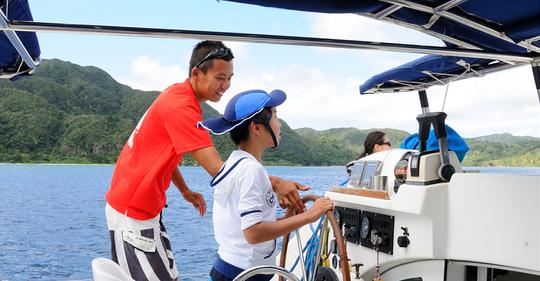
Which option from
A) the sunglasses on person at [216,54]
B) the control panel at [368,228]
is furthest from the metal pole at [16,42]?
the control panel at [368,228]

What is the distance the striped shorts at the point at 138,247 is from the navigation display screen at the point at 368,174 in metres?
1.21

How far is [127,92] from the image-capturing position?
64438 millimetres

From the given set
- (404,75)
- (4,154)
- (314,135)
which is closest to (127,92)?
(4,154)

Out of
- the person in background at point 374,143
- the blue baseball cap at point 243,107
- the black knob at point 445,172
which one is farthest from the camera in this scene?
the person in background at point 374,143

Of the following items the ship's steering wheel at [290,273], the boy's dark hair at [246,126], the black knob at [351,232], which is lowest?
the black knob at [351,232]

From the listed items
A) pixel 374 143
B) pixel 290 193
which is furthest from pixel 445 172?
pixel 374 143

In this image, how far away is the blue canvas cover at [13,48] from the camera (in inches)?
76.8

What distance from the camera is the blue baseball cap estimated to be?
1.59 meters

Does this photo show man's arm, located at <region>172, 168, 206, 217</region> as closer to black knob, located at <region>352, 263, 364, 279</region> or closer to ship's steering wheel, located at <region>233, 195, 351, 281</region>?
black knob, located at <region>352, 263, 364, 279</region>

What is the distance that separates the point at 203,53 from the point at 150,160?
47 centimetres

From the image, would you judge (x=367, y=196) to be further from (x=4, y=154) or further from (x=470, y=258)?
(x=4, y=154)

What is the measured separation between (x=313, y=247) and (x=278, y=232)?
0.81 metres

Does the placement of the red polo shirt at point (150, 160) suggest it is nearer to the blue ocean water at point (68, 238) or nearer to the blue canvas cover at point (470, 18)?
the blue canvas cover at point (470, 18)

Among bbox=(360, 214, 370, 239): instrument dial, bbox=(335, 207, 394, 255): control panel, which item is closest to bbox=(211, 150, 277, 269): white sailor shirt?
bbox=(335, 207, 394, 255): control panel
